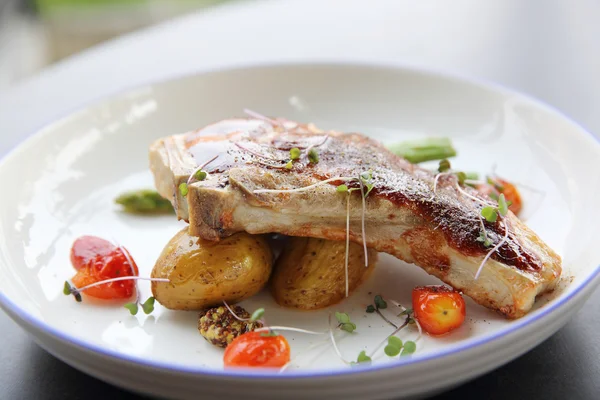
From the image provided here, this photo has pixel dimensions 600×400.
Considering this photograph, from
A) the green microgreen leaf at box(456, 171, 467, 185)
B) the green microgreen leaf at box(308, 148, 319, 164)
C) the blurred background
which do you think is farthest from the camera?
the blurred background

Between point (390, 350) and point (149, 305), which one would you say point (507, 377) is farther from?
point (149, 305)

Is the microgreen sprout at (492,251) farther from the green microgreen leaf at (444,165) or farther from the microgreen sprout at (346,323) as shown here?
the green microgreen leaf at (444,165)

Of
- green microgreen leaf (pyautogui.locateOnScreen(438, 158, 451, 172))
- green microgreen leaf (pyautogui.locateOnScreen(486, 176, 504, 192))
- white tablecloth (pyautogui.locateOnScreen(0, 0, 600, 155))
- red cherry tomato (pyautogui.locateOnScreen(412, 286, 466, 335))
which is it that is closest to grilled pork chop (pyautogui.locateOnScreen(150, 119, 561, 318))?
red cherry tomato (pyautogui.locateOnScreen(412, 286, 466, 335))

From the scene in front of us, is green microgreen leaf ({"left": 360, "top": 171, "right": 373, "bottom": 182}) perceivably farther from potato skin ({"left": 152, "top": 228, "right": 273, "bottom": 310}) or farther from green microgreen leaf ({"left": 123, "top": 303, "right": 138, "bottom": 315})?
green microgreen leaf ({"left": 123, "top": 303, "right": 138, "bottom": 315})

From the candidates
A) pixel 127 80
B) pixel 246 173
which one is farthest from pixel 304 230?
pixel 127 80

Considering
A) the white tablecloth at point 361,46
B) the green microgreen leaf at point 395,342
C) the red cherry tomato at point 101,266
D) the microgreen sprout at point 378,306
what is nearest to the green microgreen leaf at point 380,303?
the microgreen sprout at point 378,306

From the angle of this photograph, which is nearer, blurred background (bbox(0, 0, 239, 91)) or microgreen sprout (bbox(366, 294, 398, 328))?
microgreen sprout (bbox(366, 294, 398, 328))

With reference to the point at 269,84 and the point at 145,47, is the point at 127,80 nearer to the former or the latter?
the point at 145,47

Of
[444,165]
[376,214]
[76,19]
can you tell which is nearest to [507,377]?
[376,214]

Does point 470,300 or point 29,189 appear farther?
point 29,189
